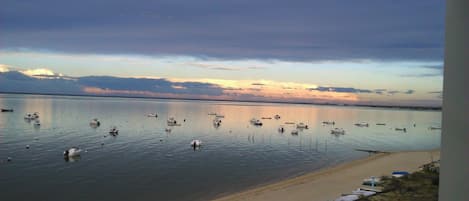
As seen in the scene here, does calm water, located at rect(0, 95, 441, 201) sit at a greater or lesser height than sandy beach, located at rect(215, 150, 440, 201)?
lesser

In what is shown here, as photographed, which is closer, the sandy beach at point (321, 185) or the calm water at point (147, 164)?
the sandy beach at point (321, 185)

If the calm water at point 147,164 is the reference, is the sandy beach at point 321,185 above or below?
above

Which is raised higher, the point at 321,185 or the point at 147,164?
the point at 321,185

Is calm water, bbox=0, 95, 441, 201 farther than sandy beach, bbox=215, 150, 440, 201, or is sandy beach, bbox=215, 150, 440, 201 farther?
calm water, bbox=0, 95, 441, 201

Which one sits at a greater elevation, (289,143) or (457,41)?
(457,41)

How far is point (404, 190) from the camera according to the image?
517 inches

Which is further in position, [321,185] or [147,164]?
[147,164]

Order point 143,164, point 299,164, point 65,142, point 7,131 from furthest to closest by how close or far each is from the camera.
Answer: point 7,131 < point 65,142 < point 299,164 < point 143,164

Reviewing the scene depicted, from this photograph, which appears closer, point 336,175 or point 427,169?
point 427,169

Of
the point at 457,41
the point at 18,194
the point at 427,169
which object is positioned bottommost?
the point at 18,194

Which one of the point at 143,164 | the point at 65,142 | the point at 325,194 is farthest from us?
the point at 65,142

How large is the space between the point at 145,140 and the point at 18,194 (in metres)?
19.6

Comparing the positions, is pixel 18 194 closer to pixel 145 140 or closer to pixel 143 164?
pixel 143 164

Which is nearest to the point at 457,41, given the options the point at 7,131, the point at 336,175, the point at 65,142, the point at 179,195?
the point at 179,195
